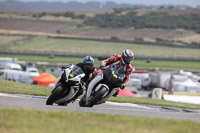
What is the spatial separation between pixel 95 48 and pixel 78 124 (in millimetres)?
82003

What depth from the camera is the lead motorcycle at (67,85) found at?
11.3m

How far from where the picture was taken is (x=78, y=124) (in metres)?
6.88

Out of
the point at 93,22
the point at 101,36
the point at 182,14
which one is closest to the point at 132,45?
the point at 101,36

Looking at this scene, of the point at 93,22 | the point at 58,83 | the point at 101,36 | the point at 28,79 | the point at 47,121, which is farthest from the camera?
the point at 93,22

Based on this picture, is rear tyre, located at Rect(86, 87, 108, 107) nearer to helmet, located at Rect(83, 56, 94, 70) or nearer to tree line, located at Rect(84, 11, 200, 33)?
helmet, located at Rect(83, 56, 94, 70)

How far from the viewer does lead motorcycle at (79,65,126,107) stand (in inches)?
428

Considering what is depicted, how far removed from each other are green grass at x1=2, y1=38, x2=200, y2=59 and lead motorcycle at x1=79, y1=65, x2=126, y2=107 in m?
63.8

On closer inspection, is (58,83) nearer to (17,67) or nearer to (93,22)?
(17,67)

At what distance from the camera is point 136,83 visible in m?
40.8

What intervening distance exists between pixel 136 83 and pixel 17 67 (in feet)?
39.7

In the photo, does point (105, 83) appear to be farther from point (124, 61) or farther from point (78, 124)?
point (78, 124)

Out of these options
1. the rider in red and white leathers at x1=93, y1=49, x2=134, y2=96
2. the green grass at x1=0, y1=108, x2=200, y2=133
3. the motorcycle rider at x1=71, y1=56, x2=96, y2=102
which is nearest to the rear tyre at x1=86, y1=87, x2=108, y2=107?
the rider in red and white leathers at x1=93, y1=49, x2=134, y2=96

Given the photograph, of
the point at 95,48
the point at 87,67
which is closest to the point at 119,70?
the point at 87,67

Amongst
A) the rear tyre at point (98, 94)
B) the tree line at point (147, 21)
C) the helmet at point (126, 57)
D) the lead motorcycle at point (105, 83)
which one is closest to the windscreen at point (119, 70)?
the lead motorcycle at point (105, 83)
